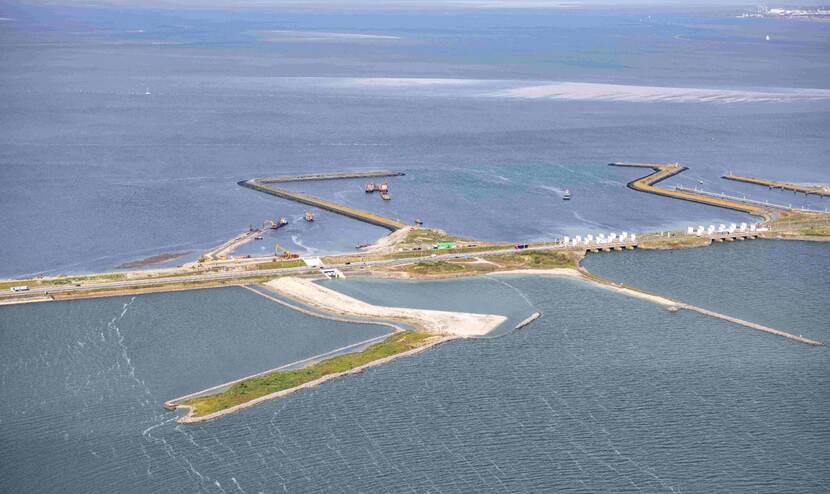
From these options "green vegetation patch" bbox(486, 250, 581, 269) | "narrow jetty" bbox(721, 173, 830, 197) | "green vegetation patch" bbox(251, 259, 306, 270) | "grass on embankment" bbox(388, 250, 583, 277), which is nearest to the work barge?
"grass on embankment" bbox(388, 250, 583, 277)

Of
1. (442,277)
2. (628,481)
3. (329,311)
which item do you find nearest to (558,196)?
(442,277)

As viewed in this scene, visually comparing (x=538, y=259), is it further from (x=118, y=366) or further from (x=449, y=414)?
(x=118, y=366)

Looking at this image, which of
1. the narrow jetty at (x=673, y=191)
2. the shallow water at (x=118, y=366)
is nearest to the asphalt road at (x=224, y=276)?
the shallow water at (x=118, y=366)

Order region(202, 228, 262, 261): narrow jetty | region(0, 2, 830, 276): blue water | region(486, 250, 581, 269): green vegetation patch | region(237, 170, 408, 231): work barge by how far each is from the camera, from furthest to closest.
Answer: region(237, 170, 408, 231): work barge < region(0, 2, 830, 276): blue water < region(202, 228, 262, 261): narrow jetty < region(486, 250, 581, 269): green vegetation patch

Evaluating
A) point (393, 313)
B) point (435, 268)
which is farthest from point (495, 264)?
point (393, 313)

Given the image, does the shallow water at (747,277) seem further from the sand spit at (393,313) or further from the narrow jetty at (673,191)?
the sand spit at (393,313)

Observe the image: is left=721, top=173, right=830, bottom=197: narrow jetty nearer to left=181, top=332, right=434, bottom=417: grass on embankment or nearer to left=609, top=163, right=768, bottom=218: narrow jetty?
left=609, top=163, right=768, bottom=218: narrow jetty
